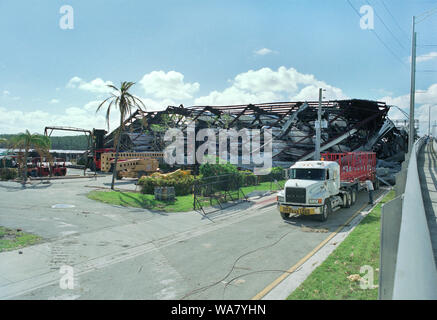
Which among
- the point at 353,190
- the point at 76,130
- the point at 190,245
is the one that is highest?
the point at 76,130

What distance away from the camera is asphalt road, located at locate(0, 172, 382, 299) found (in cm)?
775

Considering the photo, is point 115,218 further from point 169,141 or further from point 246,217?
point 169,141

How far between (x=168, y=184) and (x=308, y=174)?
10.5 m

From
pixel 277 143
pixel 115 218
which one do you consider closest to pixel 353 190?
pixel 115 218

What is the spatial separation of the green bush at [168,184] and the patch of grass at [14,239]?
33.8 ft

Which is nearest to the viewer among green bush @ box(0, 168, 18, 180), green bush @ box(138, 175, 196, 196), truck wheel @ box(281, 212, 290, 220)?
truck wheel @ box(281, 212, 290, 220)

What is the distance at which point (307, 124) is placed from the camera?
147 feet

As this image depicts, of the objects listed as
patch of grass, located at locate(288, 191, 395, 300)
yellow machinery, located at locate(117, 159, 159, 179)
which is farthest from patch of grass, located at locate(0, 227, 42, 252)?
yellow machinery, located at locate(117, 159, 159, 179)

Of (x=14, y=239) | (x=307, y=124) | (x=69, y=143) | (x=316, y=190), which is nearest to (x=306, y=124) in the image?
(x=307, y=124)

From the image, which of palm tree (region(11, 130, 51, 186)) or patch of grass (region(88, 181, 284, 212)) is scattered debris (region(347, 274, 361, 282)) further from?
palm tree (region(11, 130, 51, 186))

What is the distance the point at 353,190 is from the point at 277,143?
973 inches

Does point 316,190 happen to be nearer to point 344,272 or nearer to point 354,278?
point 344,272

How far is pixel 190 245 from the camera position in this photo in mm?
11609

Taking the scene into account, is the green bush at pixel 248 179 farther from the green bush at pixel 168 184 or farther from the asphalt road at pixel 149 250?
the asphalt road at pixel 149 250
